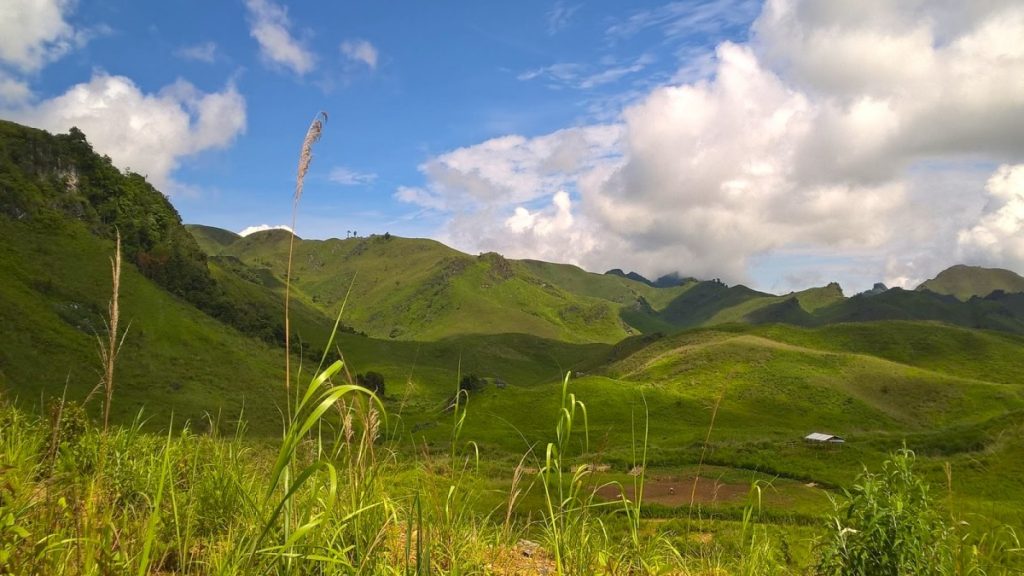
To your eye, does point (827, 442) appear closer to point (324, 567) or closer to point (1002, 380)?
point (324, 567)

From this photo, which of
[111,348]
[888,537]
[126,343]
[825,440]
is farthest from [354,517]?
[126,343]

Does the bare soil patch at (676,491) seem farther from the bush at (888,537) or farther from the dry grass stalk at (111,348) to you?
the dry grass stalk at (111,348)

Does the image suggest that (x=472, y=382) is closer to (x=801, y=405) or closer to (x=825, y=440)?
(x=801, y=405)

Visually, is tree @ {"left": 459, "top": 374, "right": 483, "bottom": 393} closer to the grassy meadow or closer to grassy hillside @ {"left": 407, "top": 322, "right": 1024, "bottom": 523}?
the grassy meadow

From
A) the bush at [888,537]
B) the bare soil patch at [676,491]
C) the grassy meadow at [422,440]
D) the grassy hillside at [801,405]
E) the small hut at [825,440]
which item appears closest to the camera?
the grassy meadow at [422,440]

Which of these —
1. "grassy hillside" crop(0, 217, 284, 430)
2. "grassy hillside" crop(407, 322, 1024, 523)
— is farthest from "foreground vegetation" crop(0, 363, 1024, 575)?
"grassy hillside" crop(0, 217, 284, 430)

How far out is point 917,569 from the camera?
17.6ft

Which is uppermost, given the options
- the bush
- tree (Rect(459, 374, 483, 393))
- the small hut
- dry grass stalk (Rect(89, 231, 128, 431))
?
dry grass stalk (Rect(89, 231, 128, 431))

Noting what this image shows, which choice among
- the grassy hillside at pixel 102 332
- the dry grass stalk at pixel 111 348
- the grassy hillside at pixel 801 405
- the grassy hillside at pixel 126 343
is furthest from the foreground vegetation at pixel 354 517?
the grassy hillside at pixel 102 332

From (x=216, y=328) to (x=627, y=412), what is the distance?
267ft

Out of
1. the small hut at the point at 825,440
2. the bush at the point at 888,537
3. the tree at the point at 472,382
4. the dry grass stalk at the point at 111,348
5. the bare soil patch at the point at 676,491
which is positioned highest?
the dry grass stalk at the point at 111,348

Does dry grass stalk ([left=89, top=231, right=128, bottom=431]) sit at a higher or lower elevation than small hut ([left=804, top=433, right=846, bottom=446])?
higher

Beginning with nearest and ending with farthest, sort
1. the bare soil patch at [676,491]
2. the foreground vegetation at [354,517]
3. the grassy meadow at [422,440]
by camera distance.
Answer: the foreground vegetation at [354,517] < the grassy meadow at [422,440] < the bare soil patch at [676,491]

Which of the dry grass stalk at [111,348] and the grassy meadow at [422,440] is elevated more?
the dry grass stalk at [111,348]
